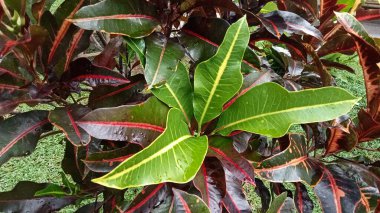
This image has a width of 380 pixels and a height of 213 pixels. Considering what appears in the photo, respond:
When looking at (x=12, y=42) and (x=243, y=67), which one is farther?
(x=243, y=67)

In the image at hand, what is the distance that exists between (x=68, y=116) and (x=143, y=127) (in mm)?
148

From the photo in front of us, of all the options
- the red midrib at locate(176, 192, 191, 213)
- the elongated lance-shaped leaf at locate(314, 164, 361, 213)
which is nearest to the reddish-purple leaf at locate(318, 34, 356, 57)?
the elongated lance-shaped leaf at locate(314, 164, 361, 213)

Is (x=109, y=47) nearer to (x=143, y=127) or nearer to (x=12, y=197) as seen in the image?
(x=143, y=127)

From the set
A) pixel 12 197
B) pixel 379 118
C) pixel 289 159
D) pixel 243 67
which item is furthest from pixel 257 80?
pixel 12 197

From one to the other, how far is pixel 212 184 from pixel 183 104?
0.48 ft

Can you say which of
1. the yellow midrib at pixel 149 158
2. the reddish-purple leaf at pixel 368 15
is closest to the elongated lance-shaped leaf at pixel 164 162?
the yellow midrib at pixel 149 158

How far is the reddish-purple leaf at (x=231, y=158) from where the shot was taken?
666mm

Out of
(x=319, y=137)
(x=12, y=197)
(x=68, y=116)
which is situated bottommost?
(x=12, y=197)

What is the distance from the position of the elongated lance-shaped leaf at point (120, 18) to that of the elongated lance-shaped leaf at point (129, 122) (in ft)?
0.38

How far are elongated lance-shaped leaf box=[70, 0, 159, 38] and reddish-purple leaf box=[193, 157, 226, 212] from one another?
253 millimetres

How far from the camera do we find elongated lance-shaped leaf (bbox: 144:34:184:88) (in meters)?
0.62

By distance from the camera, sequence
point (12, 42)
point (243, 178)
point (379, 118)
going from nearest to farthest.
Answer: point (12, 42)
point (243, 178)
point (379, 118)

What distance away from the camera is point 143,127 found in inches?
24.6

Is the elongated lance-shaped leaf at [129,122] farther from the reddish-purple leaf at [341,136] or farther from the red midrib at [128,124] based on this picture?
the reddish-purple leaf at [341,136]
